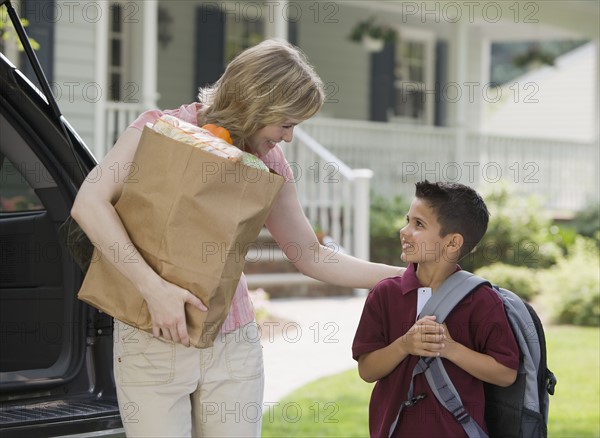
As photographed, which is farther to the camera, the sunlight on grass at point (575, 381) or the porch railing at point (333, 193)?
the porch railing at point (333, 193)

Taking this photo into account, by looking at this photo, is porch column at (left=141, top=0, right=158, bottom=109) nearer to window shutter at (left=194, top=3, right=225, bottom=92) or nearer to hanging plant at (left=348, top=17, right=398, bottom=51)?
window shutter at (left=194, top=3, right=225, bottom=92)

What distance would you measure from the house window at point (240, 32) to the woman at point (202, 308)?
1168 cm

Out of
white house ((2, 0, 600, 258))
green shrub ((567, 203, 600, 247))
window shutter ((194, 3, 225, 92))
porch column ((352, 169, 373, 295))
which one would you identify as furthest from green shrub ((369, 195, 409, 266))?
green shrub ((567, 203, 600, 247))

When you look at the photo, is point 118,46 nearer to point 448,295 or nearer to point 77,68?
point 77,68

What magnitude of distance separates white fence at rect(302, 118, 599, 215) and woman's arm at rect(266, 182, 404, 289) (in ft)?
32.5

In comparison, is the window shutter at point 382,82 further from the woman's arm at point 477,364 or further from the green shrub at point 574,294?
the woman's arm at point 477,364

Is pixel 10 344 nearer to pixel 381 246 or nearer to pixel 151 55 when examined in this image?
pixel 151 55

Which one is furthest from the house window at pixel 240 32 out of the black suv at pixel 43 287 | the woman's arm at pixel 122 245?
the woman's arm at pixel 122 245

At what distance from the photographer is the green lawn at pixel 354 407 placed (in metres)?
5.64

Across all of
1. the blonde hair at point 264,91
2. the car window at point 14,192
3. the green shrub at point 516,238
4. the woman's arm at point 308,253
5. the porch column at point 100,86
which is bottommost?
the green shrub at point 516,238

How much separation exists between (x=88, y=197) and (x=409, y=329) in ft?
3.17

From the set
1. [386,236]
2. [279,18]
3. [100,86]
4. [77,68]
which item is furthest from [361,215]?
[77,68]

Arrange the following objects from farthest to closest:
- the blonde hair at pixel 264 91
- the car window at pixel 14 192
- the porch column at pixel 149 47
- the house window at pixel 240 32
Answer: the house window at pixel 240 32
the porch column at pixel 149 47
the car window at pixel 14 192
the blonde hair at pixel 264 91

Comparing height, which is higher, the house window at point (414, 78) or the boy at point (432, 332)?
the house window at point (414, 78)
